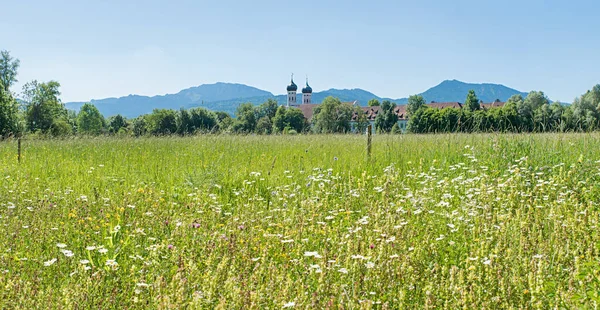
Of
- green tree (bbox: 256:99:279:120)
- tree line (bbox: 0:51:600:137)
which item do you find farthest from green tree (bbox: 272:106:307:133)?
green tree (bbox: 256:99:279:120)

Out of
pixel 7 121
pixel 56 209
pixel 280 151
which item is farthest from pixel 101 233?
pixel 7 121

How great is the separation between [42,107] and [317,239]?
60587 millimetres

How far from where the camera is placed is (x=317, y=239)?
4445 millimetres

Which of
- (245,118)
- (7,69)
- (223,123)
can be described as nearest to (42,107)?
(7,69)

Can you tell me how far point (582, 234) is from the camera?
3.97 m

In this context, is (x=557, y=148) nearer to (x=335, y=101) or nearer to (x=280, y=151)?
(x=280, y=151)

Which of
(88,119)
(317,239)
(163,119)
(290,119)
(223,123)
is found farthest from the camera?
(290,119)

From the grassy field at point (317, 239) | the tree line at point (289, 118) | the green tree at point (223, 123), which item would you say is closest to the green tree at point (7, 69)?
the tree line at point (289, 118)

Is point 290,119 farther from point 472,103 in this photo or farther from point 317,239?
point 317,239

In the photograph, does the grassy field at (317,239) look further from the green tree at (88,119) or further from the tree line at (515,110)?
the green tree at (88,119)

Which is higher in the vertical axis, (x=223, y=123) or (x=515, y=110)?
(x=515, y=110)

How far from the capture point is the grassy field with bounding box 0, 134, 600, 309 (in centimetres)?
281

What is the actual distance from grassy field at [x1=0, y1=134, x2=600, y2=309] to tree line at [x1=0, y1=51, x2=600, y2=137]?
11.4 feet

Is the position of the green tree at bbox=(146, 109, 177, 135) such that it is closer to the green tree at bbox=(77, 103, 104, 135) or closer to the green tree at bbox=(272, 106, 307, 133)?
the green tree at bbox=(77, 103, 104, 135)
